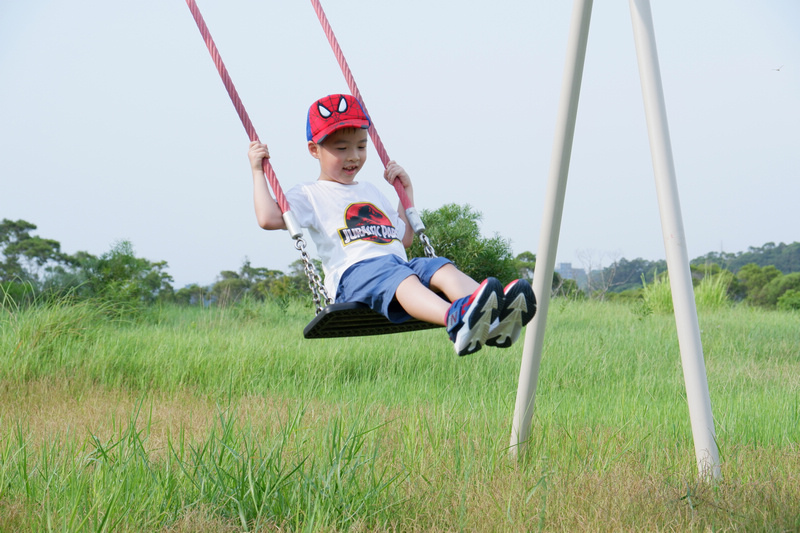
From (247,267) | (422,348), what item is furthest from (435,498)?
(247,267)

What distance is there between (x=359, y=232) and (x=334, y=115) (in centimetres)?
55

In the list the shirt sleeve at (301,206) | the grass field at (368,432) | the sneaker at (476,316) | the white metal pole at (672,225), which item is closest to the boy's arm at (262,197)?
the shirt sleeve at (301,206)

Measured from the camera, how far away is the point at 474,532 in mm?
2312

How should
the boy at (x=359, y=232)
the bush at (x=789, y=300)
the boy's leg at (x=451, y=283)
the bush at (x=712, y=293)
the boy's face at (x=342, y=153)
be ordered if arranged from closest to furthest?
the boy at (x=359, y=232) → the boy's leg at (x=451, y=283) → the boy's face at (x=342, y=153) → the bush at (x=712, y=293) → the bush at (x=789, y=300)

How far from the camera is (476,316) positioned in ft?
7.36

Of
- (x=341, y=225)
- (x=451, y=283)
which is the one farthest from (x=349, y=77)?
(x=451, y=283)

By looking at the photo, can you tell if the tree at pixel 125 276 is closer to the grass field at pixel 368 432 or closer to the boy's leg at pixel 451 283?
the grass field at pixel 368 432

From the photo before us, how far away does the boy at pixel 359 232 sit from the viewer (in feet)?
8.61

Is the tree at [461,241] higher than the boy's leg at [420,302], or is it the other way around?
the tree at [461,241]

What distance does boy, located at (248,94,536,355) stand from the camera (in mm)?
2623

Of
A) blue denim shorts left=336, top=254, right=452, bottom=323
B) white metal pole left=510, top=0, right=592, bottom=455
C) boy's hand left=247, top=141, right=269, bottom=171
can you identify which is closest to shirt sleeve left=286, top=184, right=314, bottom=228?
boy's hand left=247, top=141, right=269, bottom=171

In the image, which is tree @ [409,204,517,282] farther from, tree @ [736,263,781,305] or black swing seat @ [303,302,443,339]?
tree @ [736,263,781,305]

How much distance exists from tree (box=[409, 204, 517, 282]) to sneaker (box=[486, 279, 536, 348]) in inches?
167

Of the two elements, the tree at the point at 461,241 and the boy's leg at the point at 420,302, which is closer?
the boy's leg at the point at 420,302
